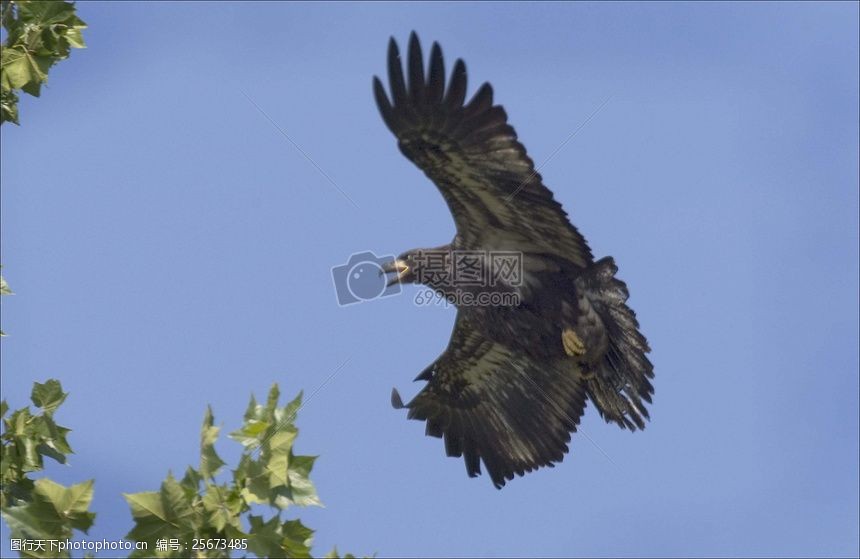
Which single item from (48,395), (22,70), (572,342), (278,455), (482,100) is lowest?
(278,455)

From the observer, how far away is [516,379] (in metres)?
11.8

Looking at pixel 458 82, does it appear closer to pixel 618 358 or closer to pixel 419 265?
pixel 419 265

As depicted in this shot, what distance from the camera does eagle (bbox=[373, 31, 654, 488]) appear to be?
31.2 ft

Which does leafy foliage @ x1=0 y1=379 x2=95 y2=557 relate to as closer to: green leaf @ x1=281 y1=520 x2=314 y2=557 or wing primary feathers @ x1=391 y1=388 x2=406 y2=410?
green leaf @ x1=281 y1=520 x2=314 y2=557

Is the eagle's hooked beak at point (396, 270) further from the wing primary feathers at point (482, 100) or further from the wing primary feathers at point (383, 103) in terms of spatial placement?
the wing primary feathers at point (482, 100)

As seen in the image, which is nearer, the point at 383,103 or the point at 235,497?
the point at 235,497

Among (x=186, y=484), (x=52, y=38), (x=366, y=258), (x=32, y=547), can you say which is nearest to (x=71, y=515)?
(x=32, y=547)

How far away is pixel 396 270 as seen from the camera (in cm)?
1062

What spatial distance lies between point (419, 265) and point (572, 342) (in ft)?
4.91

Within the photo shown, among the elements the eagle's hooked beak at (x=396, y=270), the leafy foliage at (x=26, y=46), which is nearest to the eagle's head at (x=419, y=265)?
the eagle's hooked beak at (x=396, y=270)

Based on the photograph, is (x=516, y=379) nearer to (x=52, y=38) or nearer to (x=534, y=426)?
(x=534, y=426)

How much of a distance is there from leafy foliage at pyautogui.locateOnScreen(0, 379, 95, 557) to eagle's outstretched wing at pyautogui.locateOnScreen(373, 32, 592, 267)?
3.94m

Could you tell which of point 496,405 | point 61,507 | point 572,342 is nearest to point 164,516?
point 61,507

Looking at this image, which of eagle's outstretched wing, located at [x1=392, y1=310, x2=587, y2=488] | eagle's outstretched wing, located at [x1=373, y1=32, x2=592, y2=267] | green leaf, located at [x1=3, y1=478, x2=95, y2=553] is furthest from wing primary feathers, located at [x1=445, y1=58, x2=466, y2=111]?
green leaf, located at [x1=3, y1=478, x2=95, y2=553]
